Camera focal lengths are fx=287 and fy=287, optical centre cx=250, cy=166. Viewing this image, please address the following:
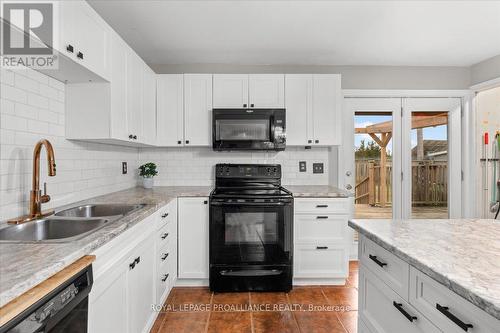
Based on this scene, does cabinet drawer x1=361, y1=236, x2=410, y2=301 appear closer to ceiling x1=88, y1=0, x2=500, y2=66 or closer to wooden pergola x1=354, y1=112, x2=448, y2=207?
ceiling x1=88, y1=0, x2=500, y2=66

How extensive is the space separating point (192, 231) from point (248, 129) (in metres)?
1.17

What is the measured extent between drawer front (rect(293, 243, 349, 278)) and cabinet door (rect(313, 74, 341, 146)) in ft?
3.66

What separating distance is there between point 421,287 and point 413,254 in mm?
118

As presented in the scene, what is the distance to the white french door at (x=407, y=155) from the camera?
11.7 feet

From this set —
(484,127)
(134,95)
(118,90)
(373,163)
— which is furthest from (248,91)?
(484,127)

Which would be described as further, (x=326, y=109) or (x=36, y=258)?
(x=326, y=109)

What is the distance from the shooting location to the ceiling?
222 cm

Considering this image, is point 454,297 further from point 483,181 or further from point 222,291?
point 483,181

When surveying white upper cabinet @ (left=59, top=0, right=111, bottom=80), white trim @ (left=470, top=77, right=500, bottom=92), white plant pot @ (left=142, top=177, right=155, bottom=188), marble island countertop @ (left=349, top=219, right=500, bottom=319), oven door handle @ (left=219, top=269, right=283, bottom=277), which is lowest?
oven door handle @ (left=219, top=269, right=283, bottom=277)

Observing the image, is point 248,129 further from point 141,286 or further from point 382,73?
point 382,73

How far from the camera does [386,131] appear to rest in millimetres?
3607

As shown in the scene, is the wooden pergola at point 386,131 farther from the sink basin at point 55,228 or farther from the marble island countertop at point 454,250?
the sink basin at point 55,228

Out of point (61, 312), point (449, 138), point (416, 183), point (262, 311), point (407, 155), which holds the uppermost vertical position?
point (449, 138)

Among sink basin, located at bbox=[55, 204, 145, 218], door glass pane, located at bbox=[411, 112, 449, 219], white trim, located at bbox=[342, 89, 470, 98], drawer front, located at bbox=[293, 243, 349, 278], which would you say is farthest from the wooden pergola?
sink basin, located at bbox=[55, 204, 145, 218]
